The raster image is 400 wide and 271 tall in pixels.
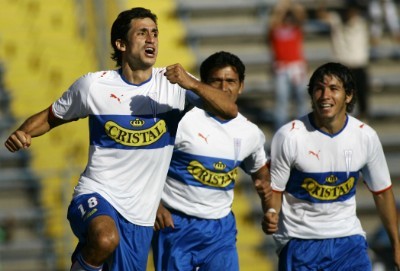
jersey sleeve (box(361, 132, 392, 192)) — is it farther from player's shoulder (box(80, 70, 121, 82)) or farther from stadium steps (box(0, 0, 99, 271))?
stadium steps (box(0, 0, 99, 271))

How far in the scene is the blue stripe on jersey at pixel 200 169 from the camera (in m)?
8.42

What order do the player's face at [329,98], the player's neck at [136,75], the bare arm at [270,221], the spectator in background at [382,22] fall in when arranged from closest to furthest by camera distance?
the player's neck at [136,75] < the bare arm at [270,221] < the player's face at [329,98] < the spectator in background at [382,22]

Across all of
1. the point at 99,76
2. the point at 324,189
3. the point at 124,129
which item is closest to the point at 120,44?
the point at 99,76

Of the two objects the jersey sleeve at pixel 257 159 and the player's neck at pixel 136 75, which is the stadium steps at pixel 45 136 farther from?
the player's neck at pixel 136 75

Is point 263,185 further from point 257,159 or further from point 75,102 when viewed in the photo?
point 75,102

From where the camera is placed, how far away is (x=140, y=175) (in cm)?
766

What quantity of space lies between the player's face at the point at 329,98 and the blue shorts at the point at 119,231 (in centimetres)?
164

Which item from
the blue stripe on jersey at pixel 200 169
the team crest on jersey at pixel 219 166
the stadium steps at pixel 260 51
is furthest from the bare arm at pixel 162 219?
the stadium steps at pixel 260 51

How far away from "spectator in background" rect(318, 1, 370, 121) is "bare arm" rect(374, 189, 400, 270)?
663 centimetres

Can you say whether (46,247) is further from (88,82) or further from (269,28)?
(88,82)

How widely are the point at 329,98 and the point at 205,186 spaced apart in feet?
3.80

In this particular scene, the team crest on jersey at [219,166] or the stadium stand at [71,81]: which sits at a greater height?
the team crest on jersey at [219,166]

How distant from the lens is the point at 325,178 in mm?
8414

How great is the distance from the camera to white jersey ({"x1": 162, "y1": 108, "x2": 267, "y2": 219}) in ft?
27.7
